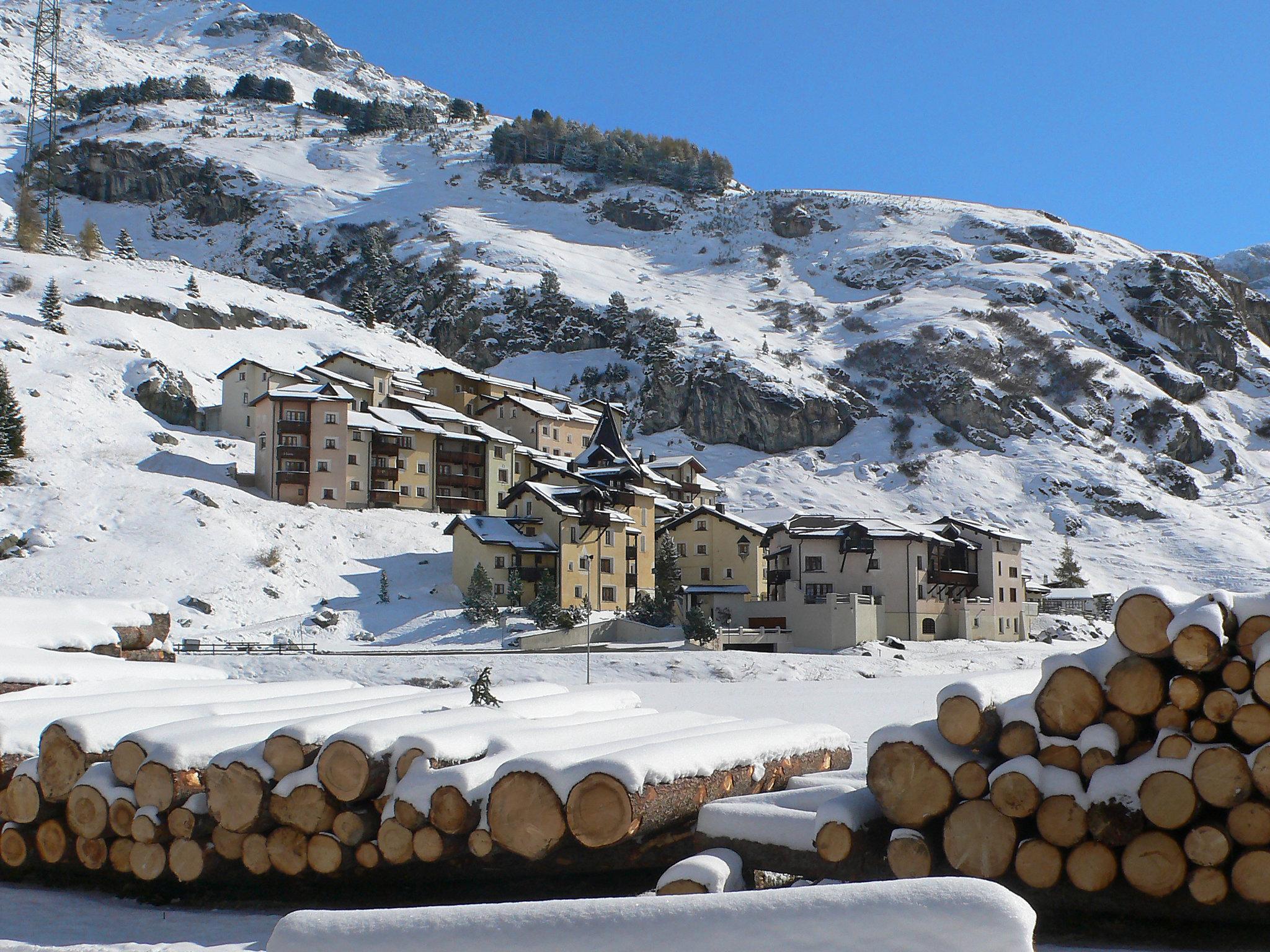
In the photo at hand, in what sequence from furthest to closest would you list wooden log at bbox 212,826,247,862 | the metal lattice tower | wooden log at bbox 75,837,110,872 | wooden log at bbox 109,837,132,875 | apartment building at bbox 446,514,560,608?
the metal lattice tower, apartment building at bbox 446,514,560,608, wooden log at bbox 75,837,110,872, wooden log at bbox 109,837,132,875, wooden log at bbox 212,826,247,862

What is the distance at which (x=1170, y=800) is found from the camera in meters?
7.29

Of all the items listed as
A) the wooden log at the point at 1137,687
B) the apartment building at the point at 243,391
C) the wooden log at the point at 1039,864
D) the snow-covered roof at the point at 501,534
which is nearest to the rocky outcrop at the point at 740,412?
the apartment building at the point at 243,391

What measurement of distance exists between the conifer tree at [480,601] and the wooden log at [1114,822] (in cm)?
4301

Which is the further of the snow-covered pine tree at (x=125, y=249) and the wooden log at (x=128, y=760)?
the snow-covered pine tree at (x=125, y=249)

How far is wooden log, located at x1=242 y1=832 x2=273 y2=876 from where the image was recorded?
9.21m

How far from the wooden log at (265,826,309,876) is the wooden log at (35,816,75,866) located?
2405 mm

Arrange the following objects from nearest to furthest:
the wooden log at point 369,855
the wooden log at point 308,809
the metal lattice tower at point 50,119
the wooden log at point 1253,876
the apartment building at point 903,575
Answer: the wooden log at point 1253,876 → the wooden log at point 369,855 → the wooden log at point 308,809 → the apartment building at point 903,575 → the metal lattice tower at point 50,119

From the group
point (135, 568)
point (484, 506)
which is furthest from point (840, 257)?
point (135, 568)

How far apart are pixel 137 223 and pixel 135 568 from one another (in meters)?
144

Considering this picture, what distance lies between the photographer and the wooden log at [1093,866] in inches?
295

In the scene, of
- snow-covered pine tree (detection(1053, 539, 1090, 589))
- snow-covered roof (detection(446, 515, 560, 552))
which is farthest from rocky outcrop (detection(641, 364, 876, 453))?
snow-covered roof (detection(446, 515, 560, 552))

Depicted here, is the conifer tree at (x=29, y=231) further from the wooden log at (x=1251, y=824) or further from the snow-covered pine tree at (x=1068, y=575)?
the wooden log at (x=1251, y=824)

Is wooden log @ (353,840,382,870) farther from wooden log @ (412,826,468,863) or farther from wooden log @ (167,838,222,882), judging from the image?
wooden log @ (167,838,222,882)

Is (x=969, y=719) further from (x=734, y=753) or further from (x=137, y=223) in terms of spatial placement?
(x=137, y=223)
